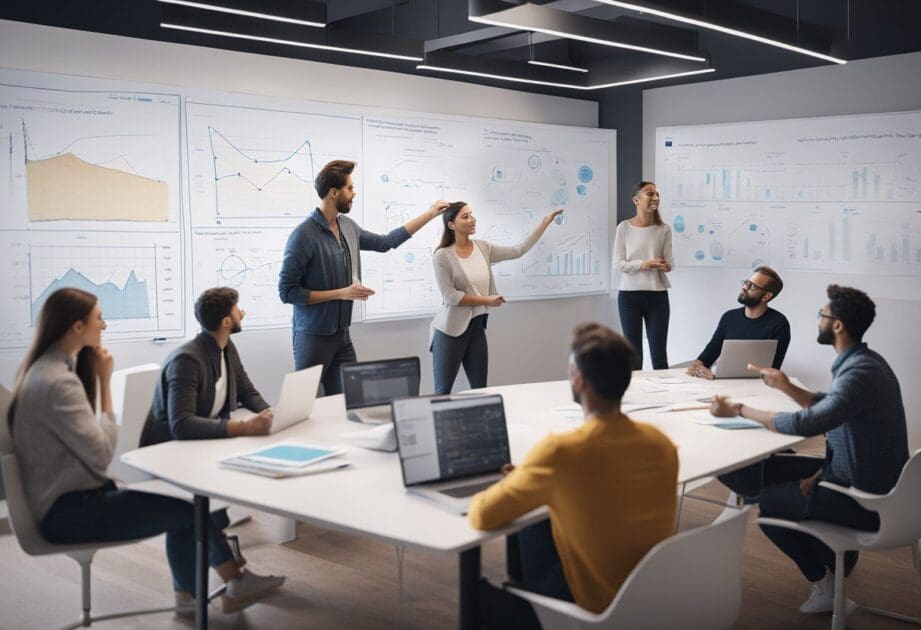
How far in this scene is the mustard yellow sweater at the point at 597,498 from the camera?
2410 mm

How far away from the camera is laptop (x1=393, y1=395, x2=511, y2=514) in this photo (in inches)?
113

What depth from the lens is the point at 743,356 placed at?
187 inches

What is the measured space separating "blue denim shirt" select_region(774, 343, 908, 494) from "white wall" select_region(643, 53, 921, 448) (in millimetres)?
3675

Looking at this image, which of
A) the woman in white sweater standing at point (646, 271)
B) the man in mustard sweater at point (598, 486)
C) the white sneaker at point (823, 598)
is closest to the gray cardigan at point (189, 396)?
the man in mustard sweater at point (598, 486)

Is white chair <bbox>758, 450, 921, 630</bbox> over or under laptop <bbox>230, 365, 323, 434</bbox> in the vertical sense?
under

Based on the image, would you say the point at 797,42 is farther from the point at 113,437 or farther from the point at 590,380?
the point at 113,437

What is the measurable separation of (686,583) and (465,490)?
733 millimetres

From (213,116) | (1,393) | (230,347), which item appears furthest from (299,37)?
(1,393)

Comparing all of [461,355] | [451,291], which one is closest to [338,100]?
[451,291]

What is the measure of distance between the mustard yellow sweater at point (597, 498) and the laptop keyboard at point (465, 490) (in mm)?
294

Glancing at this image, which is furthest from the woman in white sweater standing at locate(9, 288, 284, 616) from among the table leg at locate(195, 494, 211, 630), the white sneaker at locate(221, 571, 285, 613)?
the white sneaker at locate(221, 571, 285, 613)

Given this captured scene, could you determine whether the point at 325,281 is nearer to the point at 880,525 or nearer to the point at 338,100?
the point at 338,100

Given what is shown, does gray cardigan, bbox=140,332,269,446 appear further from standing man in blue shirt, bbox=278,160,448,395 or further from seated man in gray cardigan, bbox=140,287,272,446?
standing man in blue shirt, bbox=278,160,448,395

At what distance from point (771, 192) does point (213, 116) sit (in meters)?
4.25
